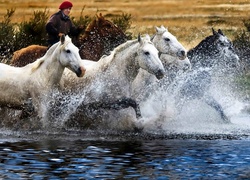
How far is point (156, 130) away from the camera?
1582cm

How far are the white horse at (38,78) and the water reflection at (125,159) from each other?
5.23ft

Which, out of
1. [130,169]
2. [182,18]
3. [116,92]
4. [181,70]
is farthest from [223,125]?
[182,18]

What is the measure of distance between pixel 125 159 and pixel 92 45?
683 centimetres

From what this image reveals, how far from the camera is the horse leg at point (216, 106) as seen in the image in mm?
17625

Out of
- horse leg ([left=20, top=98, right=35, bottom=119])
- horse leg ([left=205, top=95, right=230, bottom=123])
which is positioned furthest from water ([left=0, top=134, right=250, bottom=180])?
horse leg ([left=205, top=95, right=230, bottom=123])

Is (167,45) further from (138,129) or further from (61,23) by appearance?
(61,23)

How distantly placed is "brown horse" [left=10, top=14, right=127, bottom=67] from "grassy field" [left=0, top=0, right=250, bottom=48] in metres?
20.3

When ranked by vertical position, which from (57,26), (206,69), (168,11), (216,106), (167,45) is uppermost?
(168,11)

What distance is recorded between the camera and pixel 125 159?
498 inches

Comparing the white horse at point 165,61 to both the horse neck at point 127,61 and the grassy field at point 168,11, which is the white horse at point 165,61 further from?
the grassy field at point 168,11

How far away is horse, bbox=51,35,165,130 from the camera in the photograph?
1562 centimetres

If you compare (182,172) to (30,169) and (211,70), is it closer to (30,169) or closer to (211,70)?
(30,169)

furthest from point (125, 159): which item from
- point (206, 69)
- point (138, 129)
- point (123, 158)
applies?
point (206, 69)

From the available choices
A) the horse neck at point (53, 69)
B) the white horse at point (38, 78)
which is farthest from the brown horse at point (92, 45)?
the horse neck at point (53, 69)
